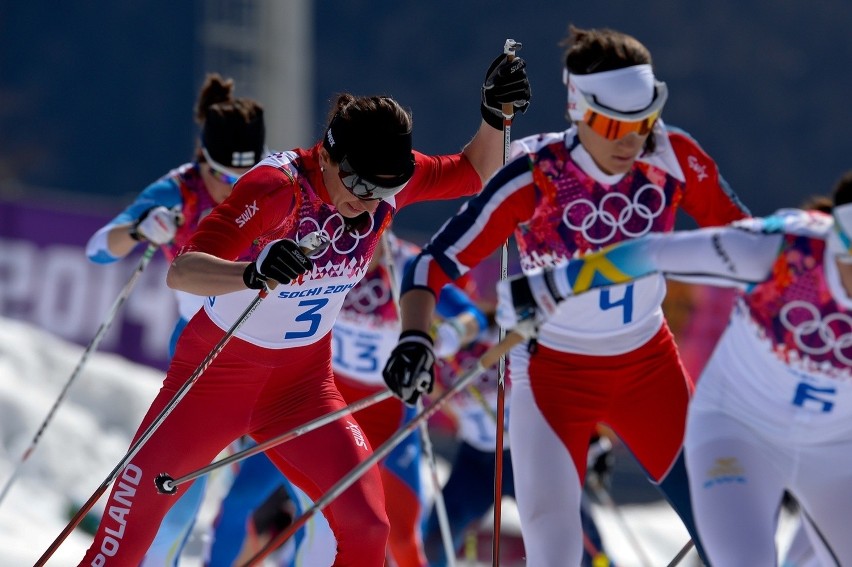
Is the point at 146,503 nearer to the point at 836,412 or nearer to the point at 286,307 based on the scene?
the point at 286,307

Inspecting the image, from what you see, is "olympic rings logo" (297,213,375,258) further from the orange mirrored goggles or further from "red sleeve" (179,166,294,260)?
the orange mirrored goggles

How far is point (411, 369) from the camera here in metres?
3.98

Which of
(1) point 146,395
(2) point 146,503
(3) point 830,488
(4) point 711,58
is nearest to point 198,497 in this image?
(2) point 146,503

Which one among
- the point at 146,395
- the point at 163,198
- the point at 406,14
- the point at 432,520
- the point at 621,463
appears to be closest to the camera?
the point at 163,198

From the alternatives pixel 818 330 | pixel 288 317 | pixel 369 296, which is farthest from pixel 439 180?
pixel 818 330

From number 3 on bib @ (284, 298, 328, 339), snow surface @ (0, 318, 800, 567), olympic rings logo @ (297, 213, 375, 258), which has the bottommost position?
snow surface @ (0, 318, 800, 567)

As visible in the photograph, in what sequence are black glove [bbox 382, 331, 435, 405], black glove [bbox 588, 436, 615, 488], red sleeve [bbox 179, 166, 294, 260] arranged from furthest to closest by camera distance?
1. black glove [bbox 588, 436, 615, 488]
2. red sleeve [bbox 179, 166, 294, 260]
3. black glove [bbox 382, 331, 435, 405]

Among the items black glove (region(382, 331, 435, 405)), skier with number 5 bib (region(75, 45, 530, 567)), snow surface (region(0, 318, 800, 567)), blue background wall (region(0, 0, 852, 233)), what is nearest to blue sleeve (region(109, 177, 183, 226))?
skier with number 5 bib (region(75, 45, 530, 567))

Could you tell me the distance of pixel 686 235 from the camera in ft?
12.3

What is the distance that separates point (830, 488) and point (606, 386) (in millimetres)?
839

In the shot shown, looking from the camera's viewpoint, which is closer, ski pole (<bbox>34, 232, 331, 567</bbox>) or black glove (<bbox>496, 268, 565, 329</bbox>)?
black glove (<bbox>496, 268, 565, 329</bbox>)

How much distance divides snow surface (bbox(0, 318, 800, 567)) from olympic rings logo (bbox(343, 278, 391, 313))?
195cm

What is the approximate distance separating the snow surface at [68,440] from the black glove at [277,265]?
3.16 metres

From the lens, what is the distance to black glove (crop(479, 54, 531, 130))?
4.74 m
